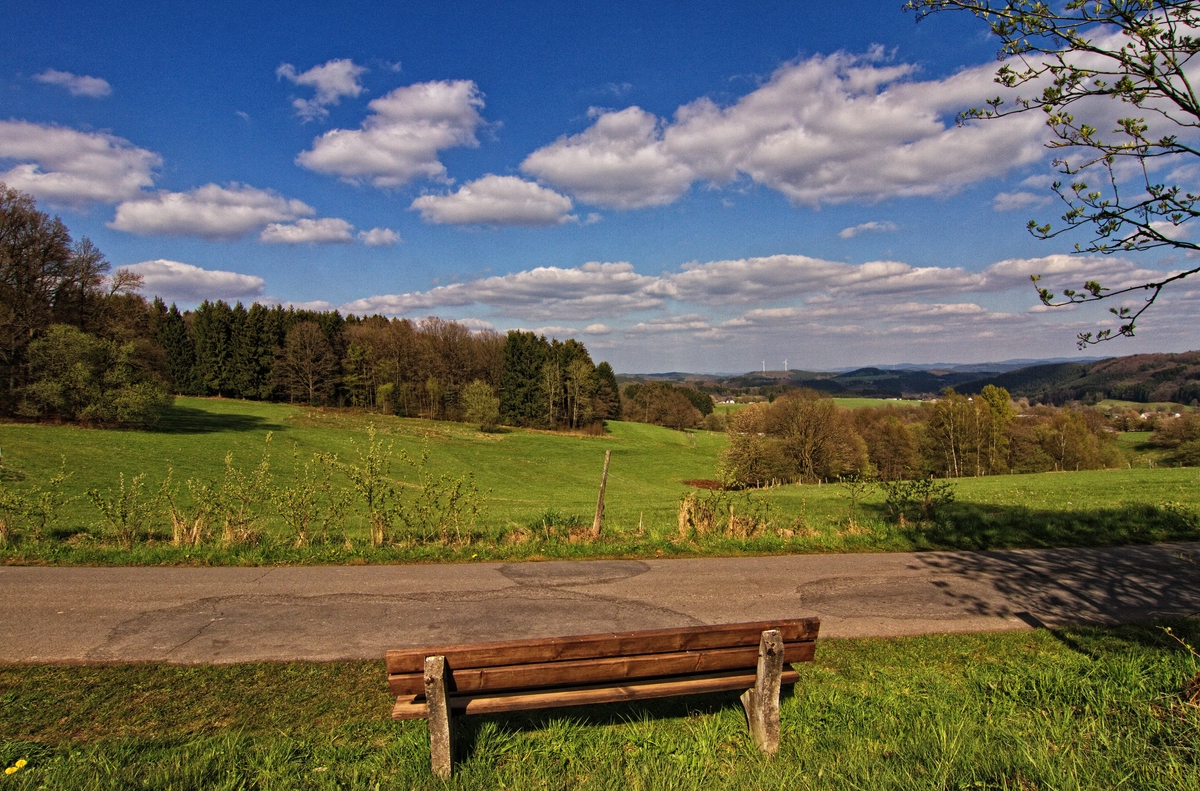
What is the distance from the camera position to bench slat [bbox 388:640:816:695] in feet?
11.7

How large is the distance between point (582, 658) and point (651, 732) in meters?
Answer: 0.97

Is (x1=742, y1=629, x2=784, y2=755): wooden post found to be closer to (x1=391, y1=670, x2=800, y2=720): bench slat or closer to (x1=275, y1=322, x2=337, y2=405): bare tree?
(x1=391, y1=670, x2=800, y2=720): bench slat

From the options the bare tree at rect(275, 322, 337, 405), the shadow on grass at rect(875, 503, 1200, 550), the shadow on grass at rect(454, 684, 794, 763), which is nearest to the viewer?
the shadow on grass at rect(454, 684, 794, 763)

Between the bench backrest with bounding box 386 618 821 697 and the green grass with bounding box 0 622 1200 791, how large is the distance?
0.50 m

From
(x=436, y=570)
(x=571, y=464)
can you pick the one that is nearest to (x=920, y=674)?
(x=436, y=570)

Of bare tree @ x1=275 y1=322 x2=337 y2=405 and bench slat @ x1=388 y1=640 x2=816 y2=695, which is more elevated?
bare tree @ x1=275 y1=322 x2=337 y2=405

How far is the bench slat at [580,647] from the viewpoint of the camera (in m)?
3.52

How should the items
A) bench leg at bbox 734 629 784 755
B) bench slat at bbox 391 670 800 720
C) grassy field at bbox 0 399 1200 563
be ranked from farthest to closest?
grassy field at bbox 0 399 1200 563
bench leg at bbox 734 629 784 755
bench slat at bbox 391 670 800 720

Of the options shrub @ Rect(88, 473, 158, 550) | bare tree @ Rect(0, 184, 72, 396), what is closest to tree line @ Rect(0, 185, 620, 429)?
bare tree @ Rect(0, 184, 72, 396)

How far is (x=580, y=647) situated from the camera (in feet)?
12.0

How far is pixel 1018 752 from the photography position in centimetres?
341

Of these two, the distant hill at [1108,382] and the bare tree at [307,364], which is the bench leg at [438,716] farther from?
the distant hill at [1108,382]

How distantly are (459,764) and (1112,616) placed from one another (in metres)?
7.23

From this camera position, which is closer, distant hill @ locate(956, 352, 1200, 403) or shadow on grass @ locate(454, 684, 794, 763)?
shadow on grass @ locate(454, 684, 794, 763)
